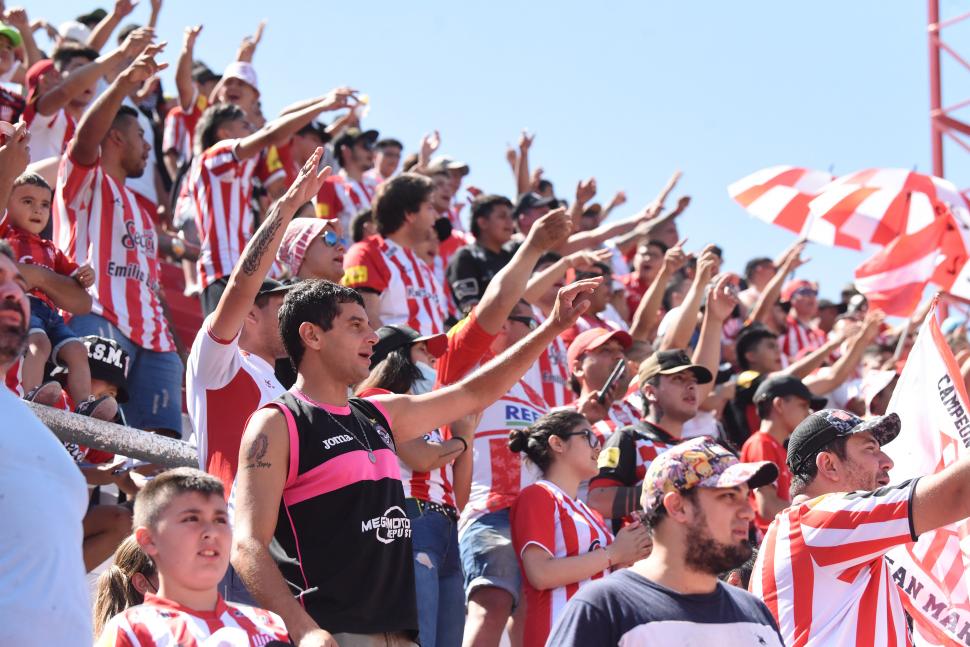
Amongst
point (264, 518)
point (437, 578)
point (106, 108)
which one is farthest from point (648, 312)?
point (264, 518)

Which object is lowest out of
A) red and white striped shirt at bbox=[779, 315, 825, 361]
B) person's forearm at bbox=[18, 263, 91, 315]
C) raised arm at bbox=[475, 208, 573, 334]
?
red and white striped shirt at bbox=[779, 315, 825, 361]

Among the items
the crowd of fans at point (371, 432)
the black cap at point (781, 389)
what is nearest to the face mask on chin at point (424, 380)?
the crowd of fans at point (371, 432)

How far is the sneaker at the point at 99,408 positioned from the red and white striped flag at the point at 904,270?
831 cm

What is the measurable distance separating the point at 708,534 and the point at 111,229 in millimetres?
4677

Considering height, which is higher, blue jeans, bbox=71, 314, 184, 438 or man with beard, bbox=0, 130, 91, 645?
man with beard, bbox=0, 130, 91, 645

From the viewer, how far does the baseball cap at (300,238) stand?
6.22 m

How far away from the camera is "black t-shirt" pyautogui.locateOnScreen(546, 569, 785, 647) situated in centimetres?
367

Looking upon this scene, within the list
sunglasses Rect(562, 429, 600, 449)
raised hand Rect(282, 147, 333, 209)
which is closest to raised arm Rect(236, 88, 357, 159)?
sunglasses Rect(562, 429, 600, 449)

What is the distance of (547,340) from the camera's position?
4.63m

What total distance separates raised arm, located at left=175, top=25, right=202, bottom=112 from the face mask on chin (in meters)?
6.57

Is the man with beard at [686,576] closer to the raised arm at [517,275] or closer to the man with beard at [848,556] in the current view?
the man with beard at [848,556]

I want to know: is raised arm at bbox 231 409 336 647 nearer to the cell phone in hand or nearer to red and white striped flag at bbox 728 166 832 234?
the cell phone in hand

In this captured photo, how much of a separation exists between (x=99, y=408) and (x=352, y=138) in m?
6.97

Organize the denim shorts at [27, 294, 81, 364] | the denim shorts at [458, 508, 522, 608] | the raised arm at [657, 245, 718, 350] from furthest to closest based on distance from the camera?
the raised arm at [657, 245, 718, 350] → the denim shorts at [27, 294, 81, 364] → the denim shorts at [458, 508, 522, 608]
